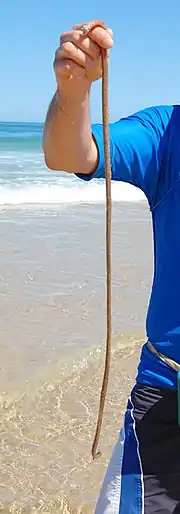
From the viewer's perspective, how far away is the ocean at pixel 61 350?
330 centimetres

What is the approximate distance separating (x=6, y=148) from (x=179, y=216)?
84.0ft

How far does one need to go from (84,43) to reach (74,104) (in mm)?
129

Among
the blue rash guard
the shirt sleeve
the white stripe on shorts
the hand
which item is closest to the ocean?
the white stripe on shorts

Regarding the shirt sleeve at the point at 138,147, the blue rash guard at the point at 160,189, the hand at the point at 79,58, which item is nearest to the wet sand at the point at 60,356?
the blue rash guard at the point at 160,189

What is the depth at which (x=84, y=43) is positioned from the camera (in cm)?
147

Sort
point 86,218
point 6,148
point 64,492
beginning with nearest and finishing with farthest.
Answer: point 64,492 < point 86,218 < point 6,148

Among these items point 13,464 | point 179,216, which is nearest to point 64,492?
point 13,464

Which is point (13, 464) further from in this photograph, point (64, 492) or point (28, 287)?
point (28, 287)

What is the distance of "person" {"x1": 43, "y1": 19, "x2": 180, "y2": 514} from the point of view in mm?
1659

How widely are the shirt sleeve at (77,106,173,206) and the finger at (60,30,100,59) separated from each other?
8.2 inches

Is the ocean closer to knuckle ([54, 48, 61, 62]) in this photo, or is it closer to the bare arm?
the bare arm

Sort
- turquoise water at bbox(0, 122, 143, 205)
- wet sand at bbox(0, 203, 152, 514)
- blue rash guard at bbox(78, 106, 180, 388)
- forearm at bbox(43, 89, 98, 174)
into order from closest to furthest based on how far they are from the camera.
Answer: forearm at bbox(43, 89, 98, 174) → blue rash guard at bbox(78, 106, 180, 388) → wet sand at bbox(0, 203, 152, 514) → turquoise water at bbox(0, 122, 143, 205)

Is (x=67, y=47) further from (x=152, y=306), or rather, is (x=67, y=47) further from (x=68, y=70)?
(x=152, y=306)

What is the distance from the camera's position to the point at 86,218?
32.1 ft
